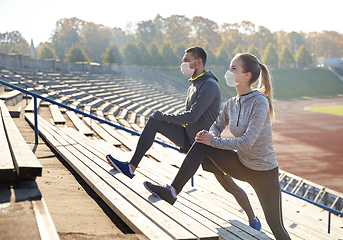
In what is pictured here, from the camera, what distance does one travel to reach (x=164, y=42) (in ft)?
190

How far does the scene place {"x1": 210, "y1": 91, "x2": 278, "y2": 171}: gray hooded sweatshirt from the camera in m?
2.75

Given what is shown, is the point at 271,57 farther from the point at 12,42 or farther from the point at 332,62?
the point at 12,42

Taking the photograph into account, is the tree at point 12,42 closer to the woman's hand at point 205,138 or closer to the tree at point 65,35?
the tree at point 65,35

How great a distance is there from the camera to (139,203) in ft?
7.97

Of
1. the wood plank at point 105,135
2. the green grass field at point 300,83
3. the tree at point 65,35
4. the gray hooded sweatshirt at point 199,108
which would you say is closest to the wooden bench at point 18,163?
the gray hooded sweatshirt at point 199,108

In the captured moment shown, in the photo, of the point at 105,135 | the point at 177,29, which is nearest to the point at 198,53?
the point at 105,135

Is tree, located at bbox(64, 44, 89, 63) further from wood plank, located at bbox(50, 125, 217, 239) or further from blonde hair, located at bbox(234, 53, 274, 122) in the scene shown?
blonde hair, located at bbox(234, 53, 274, 122)

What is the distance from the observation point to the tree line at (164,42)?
51.4m

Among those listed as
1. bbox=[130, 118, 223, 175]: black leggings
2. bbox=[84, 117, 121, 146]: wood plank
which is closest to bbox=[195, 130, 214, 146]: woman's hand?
bbox=[130, 118, 223, 175]: black leggings

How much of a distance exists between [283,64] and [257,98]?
235 feet

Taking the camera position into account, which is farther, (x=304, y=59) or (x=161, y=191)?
(x=304, y=59)

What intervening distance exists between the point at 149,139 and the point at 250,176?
1.21 meters

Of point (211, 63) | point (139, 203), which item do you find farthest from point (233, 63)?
point (211, 63)

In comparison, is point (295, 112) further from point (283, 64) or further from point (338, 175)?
point (283, 64)
